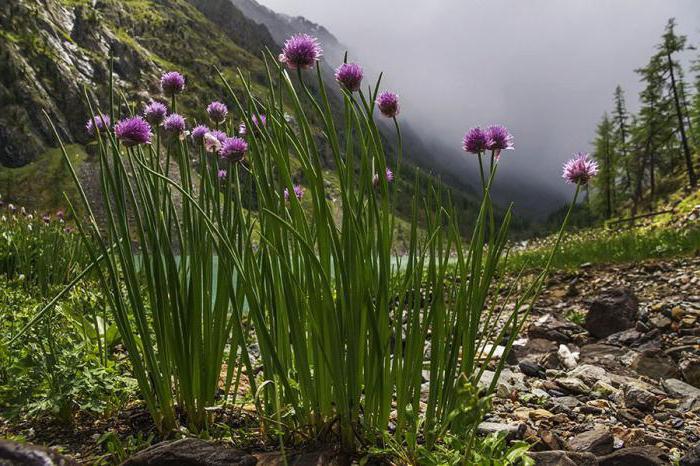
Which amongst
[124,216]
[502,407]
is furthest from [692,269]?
[124,216]

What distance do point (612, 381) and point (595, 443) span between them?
1325 millimetres

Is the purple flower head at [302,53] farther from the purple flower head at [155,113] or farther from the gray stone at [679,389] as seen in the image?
the gray stone at [679,389]

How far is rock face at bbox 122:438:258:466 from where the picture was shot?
1.34 meters

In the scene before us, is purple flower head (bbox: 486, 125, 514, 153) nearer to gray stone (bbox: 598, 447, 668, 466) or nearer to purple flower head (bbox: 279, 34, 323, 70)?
purple flower head (bbox: 279, 34, 323, 70)

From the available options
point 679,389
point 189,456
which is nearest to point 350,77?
point 189,456

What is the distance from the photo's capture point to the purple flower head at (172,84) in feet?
6.66

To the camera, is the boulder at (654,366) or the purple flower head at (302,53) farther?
the boulder at (654,366)

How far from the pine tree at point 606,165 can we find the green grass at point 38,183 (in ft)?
229

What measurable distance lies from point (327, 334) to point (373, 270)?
11.4 inches

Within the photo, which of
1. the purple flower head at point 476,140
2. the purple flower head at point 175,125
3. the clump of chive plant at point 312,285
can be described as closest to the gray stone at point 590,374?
the clump of chive plant at point 312,285

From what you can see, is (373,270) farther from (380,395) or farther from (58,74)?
(58,74)

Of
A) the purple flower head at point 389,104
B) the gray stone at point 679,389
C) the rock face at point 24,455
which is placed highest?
the purple flower head at point 389,104

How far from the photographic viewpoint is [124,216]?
1.75 metres

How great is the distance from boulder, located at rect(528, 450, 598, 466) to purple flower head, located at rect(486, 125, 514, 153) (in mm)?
Result: 1165
